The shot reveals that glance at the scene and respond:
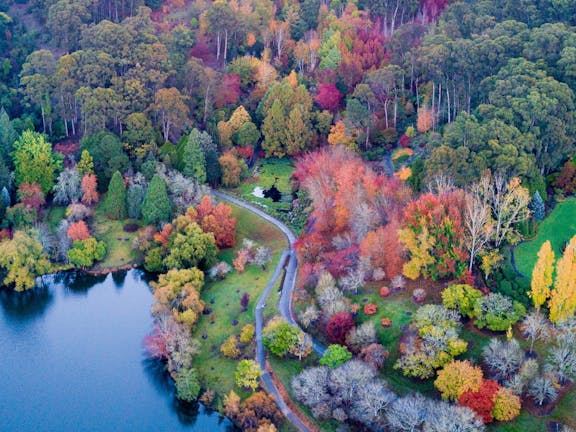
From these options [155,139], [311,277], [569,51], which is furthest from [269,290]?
[569,51]

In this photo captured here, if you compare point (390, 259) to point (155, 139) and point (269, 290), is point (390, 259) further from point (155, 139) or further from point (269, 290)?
point (155, 139)

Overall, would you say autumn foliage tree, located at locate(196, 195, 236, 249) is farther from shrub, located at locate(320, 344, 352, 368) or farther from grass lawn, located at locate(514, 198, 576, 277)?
grass lawn, located at locate(514, 198, 576, 277)

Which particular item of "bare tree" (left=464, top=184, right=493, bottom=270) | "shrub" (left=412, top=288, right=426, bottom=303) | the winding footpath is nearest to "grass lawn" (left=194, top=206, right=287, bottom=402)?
the winding footpath

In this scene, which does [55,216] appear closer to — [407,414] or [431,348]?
[431,348]

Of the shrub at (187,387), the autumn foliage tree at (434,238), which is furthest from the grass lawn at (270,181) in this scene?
the shrub at (187,387)

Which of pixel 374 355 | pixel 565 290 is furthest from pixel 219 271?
pixel 565 290

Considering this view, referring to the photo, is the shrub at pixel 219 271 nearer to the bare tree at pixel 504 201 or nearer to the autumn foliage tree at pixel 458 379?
the bare tree at pixel 504 201
